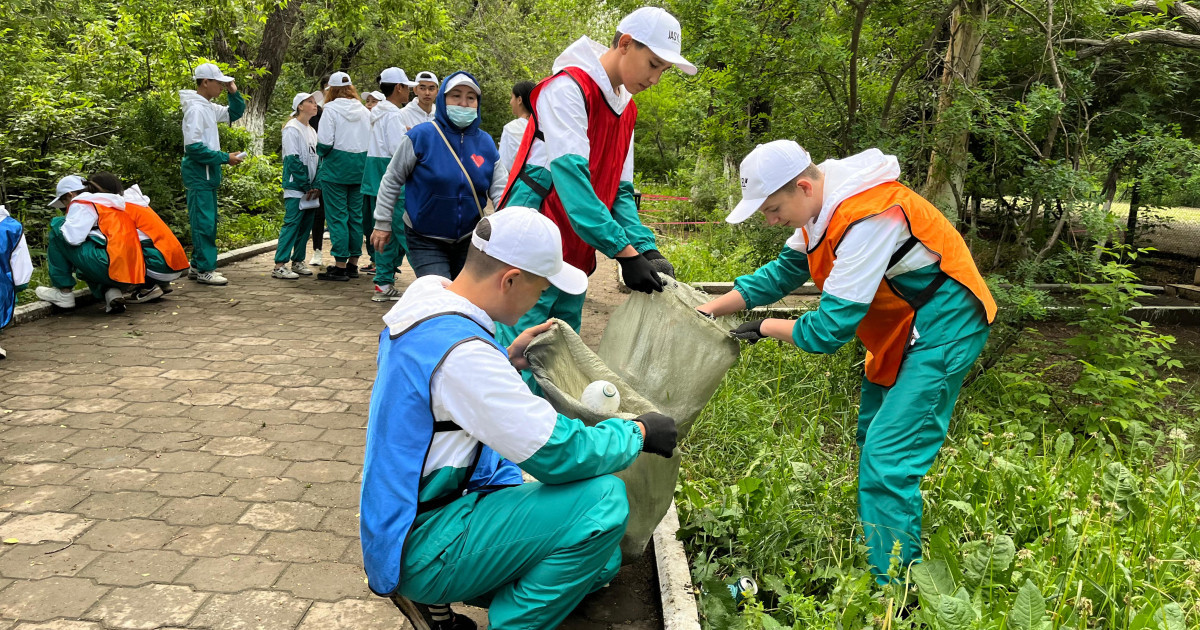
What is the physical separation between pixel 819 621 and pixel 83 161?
30.9 ft

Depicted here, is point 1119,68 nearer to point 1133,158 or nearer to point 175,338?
point 1133,158

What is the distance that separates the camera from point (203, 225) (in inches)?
328

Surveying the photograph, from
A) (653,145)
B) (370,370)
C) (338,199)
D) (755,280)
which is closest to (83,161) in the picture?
(338,199)

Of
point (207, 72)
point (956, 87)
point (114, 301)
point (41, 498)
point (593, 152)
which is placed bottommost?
point (41, 498)

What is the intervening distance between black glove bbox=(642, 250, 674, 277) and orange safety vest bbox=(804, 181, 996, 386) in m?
0.63

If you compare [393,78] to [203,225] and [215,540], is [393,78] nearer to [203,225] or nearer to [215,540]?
[203,225]

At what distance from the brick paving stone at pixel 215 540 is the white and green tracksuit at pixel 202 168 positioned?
532cm

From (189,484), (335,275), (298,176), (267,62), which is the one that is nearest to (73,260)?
(298,176)

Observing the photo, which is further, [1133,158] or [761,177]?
[1133,158]

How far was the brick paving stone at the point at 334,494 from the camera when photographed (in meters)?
3.95

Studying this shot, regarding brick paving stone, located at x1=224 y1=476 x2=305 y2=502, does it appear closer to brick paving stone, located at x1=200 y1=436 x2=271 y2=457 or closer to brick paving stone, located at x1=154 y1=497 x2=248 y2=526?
brick paving stone, located at x1=154 y1=497 x2=248 y2=526

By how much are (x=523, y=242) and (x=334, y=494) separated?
85.3 inches

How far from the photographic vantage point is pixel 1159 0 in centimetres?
538

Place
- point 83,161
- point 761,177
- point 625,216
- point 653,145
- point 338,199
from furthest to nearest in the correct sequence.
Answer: point 653,145 < point 83,161 < point 338,199 < point 625,216 < point 761,177
